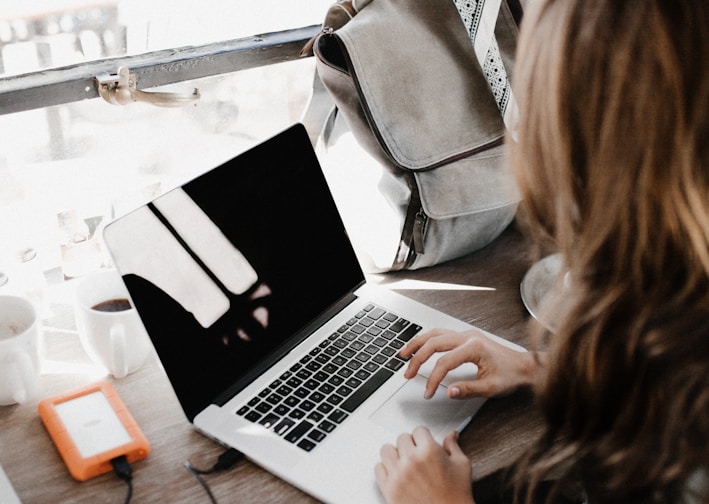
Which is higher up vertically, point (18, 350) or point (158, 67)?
point (158, 67)

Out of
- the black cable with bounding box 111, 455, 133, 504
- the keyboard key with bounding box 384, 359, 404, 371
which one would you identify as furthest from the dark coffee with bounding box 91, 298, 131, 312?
the keyboard key with bounding box 384, 359, 404, 371

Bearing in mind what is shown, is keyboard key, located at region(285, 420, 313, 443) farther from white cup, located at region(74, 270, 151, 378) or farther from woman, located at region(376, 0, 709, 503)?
white cup, located at region(74, 270, 151, 378)

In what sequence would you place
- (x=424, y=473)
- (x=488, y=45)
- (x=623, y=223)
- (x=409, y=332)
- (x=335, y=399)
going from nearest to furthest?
(x=623, y=223) → (x=424, y=473) → (x=335, y=399) → (x=409, y=332) → (x=488, y=45)

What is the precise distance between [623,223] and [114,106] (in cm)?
79

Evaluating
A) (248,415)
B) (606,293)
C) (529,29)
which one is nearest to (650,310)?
(606,293)

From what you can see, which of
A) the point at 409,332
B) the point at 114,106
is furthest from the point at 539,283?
the point at 114,106

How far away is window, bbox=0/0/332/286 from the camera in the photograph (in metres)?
1.02

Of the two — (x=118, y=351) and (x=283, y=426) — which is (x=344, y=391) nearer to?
(x=283, y=426)

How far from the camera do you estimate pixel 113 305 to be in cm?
92

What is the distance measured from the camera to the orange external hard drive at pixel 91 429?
2.49 ft

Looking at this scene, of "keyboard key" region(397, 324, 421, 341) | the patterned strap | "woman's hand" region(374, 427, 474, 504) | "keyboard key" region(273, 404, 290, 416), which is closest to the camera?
"woman's hand" region(374, 427, 474, 504)

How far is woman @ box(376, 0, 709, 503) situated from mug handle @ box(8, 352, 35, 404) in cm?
43

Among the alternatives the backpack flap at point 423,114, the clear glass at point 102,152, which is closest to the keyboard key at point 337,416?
the backpack flap at point 423,114

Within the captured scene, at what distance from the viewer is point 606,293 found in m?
0.64
